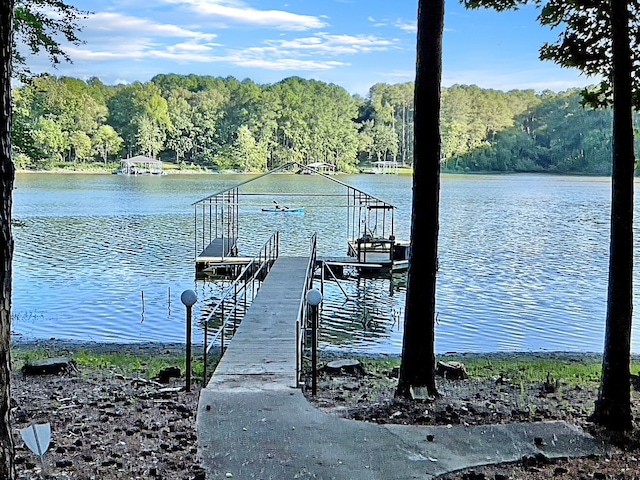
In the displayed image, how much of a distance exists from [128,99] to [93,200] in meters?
45.9

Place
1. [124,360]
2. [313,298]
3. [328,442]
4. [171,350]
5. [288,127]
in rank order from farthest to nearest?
[288,127] < [171,350] < [124,360] < [313,298] < [328,442]

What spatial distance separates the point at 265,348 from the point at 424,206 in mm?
2830

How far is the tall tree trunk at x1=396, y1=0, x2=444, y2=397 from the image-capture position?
18.7 feet

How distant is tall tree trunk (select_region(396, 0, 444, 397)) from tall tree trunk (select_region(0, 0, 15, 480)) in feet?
12.0

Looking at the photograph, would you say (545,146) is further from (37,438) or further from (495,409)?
(37,438)

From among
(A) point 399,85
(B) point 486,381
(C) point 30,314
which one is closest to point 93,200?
(C) point 30,314

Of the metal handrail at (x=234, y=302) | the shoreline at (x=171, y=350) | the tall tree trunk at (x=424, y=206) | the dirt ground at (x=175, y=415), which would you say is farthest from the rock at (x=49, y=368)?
the tall tree trunk at (x=424, y=206)

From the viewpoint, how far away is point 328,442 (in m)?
4.49

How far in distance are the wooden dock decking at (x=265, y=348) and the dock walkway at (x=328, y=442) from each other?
22 cm

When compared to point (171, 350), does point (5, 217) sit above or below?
above

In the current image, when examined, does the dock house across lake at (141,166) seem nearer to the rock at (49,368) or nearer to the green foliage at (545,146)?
the green foliage at (545,146)

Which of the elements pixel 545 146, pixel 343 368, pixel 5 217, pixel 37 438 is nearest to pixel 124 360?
pixel 343 368

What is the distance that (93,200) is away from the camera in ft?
157

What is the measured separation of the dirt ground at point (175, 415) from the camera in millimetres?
3953
